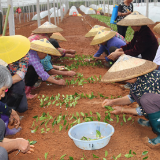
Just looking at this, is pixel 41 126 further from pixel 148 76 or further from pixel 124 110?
pixel 148 76

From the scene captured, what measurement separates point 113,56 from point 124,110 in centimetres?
143

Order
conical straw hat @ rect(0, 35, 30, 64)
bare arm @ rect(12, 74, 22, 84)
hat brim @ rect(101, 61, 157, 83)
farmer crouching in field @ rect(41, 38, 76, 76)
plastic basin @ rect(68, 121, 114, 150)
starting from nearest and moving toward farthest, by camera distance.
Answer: hat brim @ rect(101, 61, 157, 83), plastic basin @ rect(68, 121, 114, 150), conical straw hat @ rect(0, 35, 30, 64), bare arm @ rect(12, 74, 22, 84), farmer crouching in field @ rect(41, 38, 76, 76)

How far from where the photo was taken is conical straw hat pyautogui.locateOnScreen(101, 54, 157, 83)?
2080 mm

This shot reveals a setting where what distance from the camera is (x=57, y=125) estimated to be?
2.68m

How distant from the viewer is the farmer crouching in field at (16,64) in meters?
2.58

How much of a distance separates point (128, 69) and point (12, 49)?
1.38m

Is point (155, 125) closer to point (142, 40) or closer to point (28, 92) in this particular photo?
point (142, 40)

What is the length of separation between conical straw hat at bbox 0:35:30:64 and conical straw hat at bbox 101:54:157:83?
108cm

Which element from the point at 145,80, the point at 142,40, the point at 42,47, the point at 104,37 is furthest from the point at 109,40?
the point at 145,80

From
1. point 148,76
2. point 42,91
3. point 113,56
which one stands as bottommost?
point 42,91

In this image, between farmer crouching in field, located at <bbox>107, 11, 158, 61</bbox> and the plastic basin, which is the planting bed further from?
farmer crouching in field, located at <bbox>107, 11, 158, 61</bbox>

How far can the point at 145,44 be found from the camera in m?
3.59

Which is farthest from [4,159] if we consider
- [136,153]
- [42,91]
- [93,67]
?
[93,67]

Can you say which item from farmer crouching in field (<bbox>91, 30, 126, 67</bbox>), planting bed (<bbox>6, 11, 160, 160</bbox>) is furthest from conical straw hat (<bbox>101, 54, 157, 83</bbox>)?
farmer crouching in field (<bbox>91, 30, 126, 67</bbox>)
